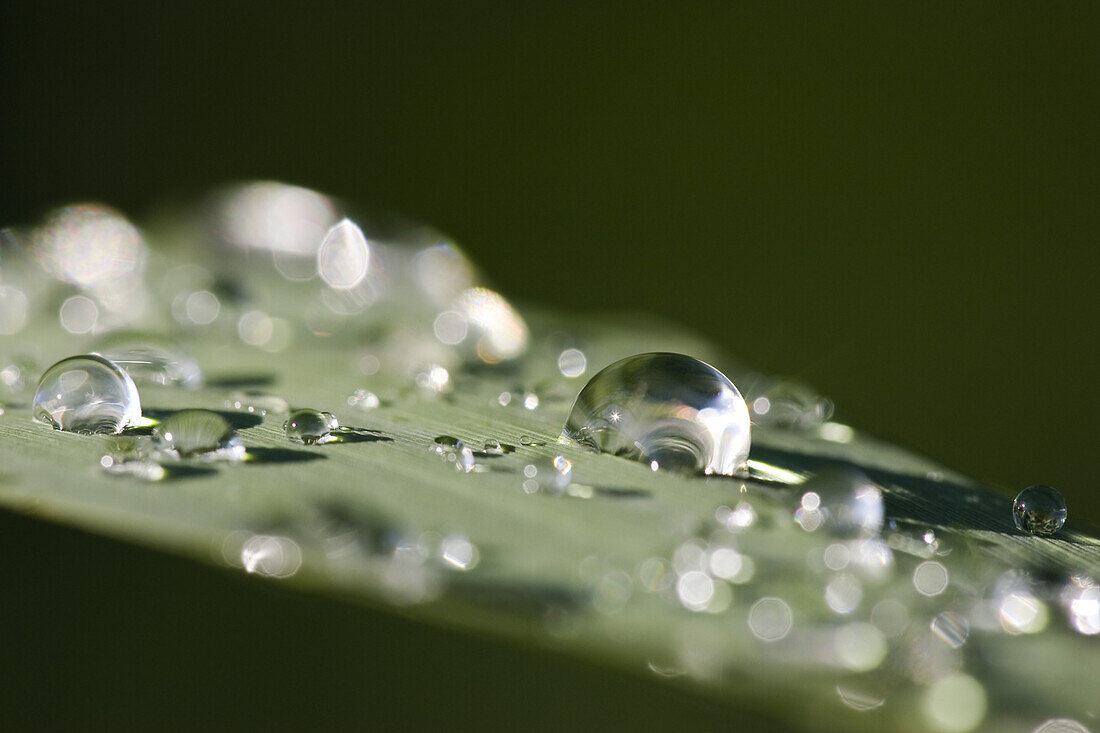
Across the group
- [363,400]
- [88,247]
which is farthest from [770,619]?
[88,247]

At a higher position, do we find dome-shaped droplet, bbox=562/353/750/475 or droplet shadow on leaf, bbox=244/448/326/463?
dome-shaped droplet, bbox=562/353/750/475

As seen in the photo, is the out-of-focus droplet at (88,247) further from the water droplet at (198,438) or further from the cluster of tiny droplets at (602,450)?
the water droplet at (198,438)

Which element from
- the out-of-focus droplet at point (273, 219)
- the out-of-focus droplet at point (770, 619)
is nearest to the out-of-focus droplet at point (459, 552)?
the out-of-focus droplet at point (770, 619)

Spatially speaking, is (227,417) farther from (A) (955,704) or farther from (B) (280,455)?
(A) (955,704)

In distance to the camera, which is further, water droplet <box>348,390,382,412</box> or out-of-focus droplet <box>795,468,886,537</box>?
water droplet <box>348,390,382,412</box>

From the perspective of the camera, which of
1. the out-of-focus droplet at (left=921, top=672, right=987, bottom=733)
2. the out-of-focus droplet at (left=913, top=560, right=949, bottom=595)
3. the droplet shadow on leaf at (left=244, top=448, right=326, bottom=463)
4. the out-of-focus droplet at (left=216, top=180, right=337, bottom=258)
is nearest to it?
the out-of-focus droplet at (left=921, top=672, right=987, bottom=733)

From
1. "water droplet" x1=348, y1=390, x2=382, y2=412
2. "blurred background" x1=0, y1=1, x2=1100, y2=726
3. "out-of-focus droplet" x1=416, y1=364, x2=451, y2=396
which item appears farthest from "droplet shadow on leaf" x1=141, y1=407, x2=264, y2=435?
"blurred background" x1=0, y1=1, x2=1100, y2=726

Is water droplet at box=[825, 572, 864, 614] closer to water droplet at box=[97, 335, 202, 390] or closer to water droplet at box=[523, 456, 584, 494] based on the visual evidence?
water droplet at box=[523, 456, 584, 494]
